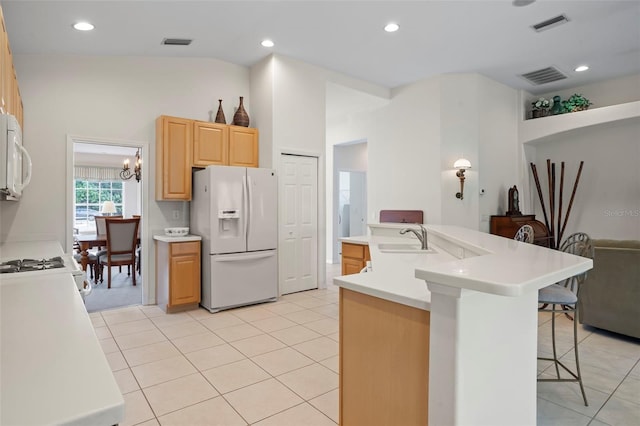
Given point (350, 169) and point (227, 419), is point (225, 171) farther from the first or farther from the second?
point (350, 169)

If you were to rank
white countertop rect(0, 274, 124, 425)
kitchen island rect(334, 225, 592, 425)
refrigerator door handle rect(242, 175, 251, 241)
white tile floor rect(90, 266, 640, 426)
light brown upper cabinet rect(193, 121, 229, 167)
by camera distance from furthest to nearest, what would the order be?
light brown upper cabinet rect(193, 121, 229, 167) → refrigerator door handle rect(242, 175, 251, 241) → white tile floor rect(90, 266, 640, 426) → kitchen island rect(334, 225, 592, 425) → white countertop rect(0, 274, 124, 425)

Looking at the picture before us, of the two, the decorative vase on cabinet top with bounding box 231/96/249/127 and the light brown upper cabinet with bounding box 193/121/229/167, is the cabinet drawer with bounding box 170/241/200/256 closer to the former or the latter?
the light brown upper cabinet with bounding box 193/121/229/167

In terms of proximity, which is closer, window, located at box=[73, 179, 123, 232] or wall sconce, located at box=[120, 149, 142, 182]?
wall sconce, located at box=[120, 149, 142, 182]

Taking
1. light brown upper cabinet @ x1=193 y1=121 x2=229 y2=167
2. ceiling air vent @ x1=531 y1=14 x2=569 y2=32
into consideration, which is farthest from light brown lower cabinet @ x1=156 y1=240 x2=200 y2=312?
ceiling air vent @ x1=531 y1=14 x2=569 y2=32

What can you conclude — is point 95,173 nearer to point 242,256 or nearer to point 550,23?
point 242,256

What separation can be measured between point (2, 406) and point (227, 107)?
480cm

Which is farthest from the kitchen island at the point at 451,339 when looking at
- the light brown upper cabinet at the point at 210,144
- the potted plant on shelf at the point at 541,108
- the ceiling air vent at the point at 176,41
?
the potted plant on shelf at the point at 541,108

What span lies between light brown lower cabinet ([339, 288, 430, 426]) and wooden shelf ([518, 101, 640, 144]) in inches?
220

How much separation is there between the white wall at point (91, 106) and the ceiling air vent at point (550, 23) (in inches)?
151

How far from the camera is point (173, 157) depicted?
14.2 ft

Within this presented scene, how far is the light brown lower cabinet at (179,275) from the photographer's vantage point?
4.07 m

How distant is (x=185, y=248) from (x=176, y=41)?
2343mm

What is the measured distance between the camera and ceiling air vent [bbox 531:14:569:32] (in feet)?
12.5

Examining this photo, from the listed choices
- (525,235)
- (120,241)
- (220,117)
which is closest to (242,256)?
(220,117)
